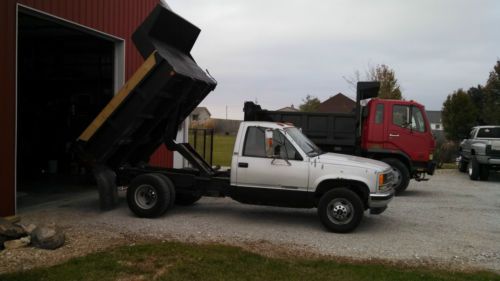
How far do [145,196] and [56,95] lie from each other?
30.7ft

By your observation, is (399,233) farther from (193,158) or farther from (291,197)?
(193,158)

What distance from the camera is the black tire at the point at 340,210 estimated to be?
8.73 meters

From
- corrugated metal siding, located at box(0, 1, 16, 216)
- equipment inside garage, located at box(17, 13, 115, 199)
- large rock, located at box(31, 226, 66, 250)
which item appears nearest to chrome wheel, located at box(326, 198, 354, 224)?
large rock, located at box(31, 226, 66, 250)

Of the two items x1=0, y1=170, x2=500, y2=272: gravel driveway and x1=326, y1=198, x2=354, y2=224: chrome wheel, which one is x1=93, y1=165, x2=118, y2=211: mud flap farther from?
x1=326, y1=198, x2=354, y2=224: chrome wheel

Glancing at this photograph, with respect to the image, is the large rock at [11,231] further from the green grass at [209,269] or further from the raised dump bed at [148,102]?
the raised dump bed at [148,102]

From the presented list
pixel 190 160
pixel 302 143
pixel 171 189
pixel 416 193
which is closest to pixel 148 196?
pixel 171 189

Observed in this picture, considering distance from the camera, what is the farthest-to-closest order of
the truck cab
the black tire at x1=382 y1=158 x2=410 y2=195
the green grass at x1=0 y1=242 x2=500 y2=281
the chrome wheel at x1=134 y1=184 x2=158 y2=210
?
the black tire at x1=382 y1=158 x2=410 y2=195 → the chrome wheel at x1=134 y1=184 x2=158 y2=210 → the truck cab → the green grass at x1=0 y1=242 x2=500 y2=281

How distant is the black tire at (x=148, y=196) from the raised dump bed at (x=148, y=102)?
61 centimetres

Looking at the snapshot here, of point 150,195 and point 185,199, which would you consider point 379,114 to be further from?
point 150,195

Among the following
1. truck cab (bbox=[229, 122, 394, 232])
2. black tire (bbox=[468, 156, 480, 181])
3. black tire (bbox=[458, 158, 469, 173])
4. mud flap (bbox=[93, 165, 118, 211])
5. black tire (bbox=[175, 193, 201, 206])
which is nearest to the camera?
truck cab (bbox=[229, 122, 394, 232])

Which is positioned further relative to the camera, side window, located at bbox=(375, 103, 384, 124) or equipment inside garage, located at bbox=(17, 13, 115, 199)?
equipment inside garage, located at bbox=(17, 13, 115, 199)

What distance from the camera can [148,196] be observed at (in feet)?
32.1

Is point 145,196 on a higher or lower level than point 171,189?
lower

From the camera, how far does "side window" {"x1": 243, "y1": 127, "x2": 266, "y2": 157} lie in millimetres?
9281
